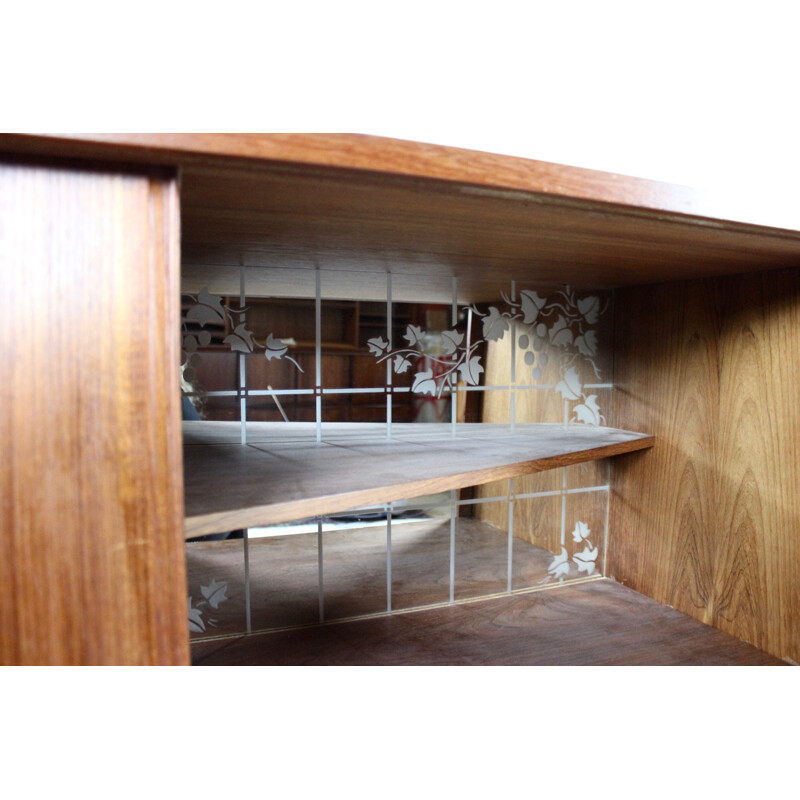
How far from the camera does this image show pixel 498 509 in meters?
2.17

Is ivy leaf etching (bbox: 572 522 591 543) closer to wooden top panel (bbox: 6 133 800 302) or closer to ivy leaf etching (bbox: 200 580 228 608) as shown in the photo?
wooden top panel (bbox: 6 133 800 302)

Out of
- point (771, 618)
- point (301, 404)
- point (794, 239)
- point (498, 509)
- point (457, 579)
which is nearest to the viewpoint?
point (794, 239)

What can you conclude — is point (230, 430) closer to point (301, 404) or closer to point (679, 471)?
point (679, 471)

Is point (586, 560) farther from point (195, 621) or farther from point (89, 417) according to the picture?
point (89, 417)

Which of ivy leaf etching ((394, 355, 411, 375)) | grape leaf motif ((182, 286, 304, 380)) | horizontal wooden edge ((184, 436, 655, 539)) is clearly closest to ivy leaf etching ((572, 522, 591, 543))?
horizontal wooden edge ((184, 436, 655, 539))

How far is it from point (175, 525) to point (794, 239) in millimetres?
997

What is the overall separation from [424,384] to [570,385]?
452mm

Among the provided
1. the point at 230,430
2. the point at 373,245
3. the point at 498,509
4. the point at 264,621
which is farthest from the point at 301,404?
the point at 373,245

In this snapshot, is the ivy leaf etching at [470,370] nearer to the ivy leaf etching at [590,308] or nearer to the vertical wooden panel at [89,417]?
the ivy leaf etching at [590,308]

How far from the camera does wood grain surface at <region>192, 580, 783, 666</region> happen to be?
1.30 meters

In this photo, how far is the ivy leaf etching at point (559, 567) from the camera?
1771 millimetres

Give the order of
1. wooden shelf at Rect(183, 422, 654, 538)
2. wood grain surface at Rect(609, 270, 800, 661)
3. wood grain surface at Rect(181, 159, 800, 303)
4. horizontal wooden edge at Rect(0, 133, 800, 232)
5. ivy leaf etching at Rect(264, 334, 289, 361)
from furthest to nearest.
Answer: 1. ivy leaf etching at Rect(264, 334, 289, 361)
2. wood grain surface at Rect(609, 270, 800, 661)
3. wooden shelf at Rect(183, 422, 654, 538)
4. wood grain surface at Rect(181, 159, 800, 303)
5. horizontal wooden edge at Rect(0, 133, 800, 232)

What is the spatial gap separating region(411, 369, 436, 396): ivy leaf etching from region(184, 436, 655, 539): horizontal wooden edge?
34 cm

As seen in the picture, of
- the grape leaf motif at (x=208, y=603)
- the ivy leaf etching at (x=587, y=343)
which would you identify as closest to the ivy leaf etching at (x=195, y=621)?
the grape leaf motif at (x=208, y=603)
